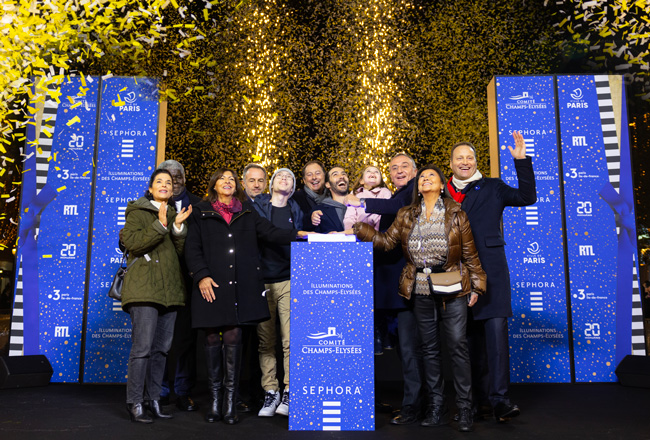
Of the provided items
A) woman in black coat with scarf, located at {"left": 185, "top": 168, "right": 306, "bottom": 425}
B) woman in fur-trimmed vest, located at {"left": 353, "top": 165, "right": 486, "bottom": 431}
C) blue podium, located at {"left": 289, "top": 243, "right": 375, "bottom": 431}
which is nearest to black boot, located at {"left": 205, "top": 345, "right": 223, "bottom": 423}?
woman in black coat with scarf, located at {"left": 185, "top": 168, "right": 306, "bottom": 425}

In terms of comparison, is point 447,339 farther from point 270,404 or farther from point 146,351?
point 146,351

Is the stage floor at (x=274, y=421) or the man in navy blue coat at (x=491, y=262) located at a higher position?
the man in navy blue coat at (x=491, y=262)

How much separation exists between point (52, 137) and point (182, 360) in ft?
7.93

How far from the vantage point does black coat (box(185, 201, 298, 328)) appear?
3.38 meters

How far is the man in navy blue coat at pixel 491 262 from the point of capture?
3.34 meters

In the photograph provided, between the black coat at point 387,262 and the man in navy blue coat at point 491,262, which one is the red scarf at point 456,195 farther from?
the black coat at point 387,262

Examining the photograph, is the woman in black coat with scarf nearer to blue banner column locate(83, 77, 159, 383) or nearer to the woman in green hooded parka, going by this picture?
the woman in green hooded parka

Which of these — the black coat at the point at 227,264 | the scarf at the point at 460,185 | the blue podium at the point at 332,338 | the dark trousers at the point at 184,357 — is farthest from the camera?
the dark trousers at the point at 184,357

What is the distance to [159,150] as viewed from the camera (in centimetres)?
493

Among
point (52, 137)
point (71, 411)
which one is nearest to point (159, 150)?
point (52, 137)

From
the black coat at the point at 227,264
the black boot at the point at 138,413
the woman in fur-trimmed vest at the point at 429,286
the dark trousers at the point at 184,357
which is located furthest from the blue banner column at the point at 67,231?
the woman in fur-trimmed vest at the point at 429,286

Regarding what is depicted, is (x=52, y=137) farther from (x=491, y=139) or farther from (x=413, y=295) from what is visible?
(x=491, y=139)

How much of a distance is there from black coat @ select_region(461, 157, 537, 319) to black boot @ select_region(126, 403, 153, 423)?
2.13m

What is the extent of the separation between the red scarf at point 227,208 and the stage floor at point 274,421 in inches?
51.1
